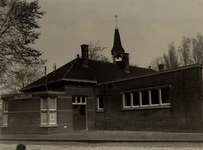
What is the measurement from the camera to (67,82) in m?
20.8

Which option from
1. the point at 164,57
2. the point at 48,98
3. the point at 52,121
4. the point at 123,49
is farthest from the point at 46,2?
the point at 164,57

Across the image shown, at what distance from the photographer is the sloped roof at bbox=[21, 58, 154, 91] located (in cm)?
2156

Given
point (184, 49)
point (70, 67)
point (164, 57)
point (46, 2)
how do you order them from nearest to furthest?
point (46, 2) → point (70, 67) → point (184, 49) → point (164, 57)

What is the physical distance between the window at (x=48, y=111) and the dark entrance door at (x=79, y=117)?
2036 mm

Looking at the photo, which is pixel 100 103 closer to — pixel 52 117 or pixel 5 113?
pixel 52 117

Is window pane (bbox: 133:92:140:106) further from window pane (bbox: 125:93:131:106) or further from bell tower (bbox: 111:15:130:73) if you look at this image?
bell tower (bbox: 111:15:130:73)

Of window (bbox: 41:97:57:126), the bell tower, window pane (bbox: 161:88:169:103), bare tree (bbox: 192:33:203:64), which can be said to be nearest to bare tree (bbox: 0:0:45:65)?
window (bbox: 41:97:57:126)

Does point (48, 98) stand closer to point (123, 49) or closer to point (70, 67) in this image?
point (70, 67)

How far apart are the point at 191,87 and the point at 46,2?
9.77m

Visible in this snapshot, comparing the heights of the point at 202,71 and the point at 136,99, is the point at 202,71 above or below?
above

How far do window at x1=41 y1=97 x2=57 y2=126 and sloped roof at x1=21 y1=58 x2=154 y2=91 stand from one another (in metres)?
2.09

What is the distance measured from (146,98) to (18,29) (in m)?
9.93

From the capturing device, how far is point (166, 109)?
1659 centimetres

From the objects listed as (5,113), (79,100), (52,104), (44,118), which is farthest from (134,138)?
(5,113)
